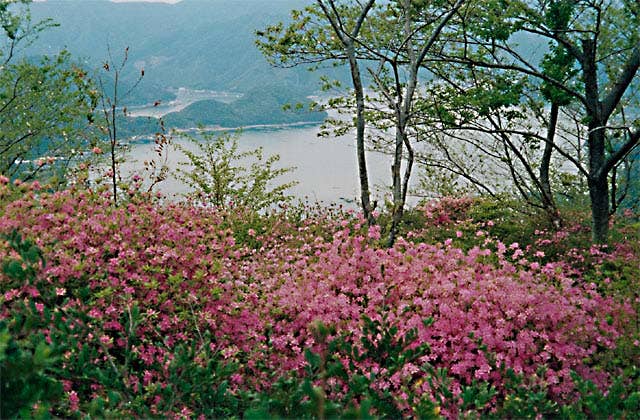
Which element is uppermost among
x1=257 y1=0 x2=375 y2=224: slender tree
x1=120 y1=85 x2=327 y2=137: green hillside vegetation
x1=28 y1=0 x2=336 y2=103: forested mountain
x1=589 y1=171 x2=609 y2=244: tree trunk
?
x1=28 y1=0 x2=336 y2=103: forested mountain

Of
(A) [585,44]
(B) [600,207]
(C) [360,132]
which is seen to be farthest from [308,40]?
(B) [600,207]

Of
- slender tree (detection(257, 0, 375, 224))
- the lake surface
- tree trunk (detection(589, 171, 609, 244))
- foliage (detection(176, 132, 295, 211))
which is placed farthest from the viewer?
the lake surface

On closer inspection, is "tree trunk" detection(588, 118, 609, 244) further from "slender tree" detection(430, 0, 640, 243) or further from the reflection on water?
the reflection on water

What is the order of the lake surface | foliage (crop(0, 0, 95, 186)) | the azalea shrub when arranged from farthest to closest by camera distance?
1. the lake surface
2. foliage (crop(0, 0, 95, 186))
3. the azalea shrub

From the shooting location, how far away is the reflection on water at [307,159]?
27023 mm

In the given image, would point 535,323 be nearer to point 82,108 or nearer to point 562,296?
point 562,296

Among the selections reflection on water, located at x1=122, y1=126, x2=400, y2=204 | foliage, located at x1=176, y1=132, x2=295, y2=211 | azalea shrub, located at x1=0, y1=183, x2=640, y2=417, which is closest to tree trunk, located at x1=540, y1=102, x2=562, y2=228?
azalea shrub, located at x1=0, y1=183, x2=640, y2=417

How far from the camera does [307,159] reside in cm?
3838

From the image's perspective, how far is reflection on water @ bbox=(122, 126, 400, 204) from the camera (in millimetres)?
27023

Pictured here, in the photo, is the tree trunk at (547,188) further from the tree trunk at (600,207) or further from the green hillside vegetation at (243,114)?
the green hillside vegetation at (243,114)

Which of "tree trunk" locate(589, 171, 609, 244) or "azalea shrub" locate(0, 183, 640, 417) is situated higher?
"tree trunk" locate(589, 171, 609, 244)

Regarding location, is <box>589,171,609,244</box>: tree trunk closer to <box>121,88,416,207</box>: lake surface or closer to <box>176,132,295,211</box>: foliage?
<box>176,132,295,211</box>: foliage

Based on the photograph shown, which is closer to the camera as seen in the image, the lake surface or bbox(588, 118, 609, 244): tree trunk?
bbox(588, 118, 609, 244): tree trunk

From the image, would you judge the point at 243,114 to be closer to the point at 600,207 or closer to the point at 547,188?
the point at 547,188
